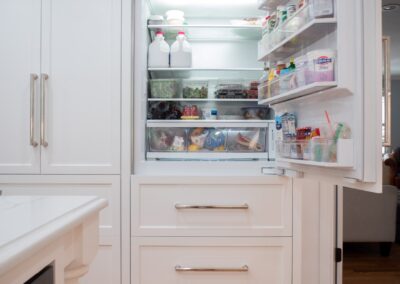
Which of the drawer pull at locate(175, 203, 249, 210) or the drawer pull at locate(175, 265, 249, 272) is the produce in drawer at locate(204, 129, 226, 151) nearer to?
the drawer pull at locate(175, 203, 249, 210)

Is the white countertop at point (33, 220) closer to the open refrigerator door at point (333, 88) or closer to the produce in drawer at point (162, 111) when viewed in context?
the open refrigerator door at point (333, 88)

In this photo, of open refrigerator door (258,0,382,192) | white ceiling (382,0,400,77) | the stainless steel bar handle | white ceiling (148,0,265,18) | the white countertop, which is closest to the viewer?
the white countertop

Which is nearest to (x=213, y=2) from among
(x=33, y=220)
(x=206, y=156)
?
(x=206, y=156)

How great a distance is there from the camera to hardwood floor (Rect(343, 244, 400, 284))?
3.03 m

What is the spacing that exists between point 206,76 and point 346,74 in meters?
1.24

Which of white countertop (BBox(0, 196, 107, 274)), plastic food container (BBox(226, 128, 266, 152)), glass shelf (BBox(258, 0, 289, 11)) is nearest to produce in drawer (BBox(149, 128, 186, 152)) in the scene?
plastic food container (BBox(226, 128, 266, 152))

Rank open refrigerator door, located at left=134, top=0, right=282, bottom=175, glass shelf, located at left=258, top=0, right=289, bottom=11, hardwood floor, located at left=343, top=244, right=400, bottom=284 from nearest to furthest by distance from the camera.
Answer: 1. glass shelf, located at left=258, top=0, right=289, bottom=11
2. open refrigerator door, located at left=134, top=0, right=282, bottom=175
3. hardwood floor, located at left=343, top=244, right=400, bottom=284

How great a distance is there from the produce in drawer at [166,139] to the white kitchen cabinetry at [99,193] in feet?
1.28

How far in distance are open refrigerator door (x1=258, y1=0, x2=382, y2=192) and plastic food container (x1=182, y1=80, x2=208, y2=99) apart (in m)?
0.63

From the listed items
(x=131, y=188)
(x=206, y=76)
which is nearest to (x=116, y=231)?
(x=131, y=188)

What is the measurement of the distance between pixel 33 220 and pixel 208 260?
1.24 m

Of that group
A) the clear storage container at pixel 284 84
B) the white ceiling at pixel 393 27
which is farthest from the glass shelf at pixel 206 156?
the white ceiling at pixel 393 27

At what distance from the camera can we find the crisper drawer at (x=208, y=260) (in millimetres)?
1819

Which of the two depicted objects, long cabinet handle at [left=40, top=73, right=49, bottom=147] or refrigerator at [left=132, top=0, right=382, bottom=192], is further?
long cabinet handle at [left=40, top=73, right=49, bottom=147]
